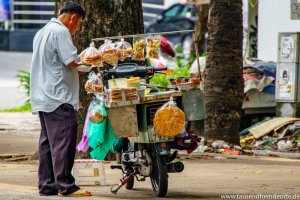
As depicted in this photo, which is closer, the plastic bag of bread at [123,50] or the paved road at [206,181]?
the plastic bag of bread at [123,50]

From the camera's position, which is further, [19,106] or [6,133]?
[19,106]

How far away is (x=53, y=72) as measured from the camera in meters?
9.09

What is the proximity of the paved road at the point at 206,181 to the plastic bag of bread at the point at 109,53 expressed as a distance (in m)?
1.25

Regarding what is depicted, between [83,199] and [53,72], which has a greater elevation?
[53,72]

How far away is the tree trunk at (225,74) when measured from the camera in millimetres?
14539

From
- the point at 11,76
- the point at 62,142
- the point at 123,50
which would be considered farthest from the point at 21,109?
the point at 62,142

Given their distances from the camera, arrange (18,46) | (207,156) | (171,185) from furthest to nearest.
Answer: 1. (18,46)
2. (207,156)
3. (171,185)

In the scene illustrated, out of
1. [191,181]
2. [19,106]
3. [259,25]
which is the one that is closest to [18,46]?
[19,106]

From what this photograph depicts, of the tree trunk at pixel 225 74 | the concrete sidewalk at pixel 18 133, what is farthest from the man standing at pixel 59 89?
the tree trunk at pixel 225 74

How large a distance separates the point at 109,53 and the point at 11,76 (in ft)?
68.7

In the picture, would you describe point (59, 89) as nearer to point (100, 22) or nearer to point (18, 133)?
point (100, 22)

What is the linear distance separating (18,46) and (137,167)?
29.9 meters

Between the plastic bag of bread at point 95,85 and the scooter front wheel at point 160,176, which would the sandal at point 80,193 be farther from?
the plastic bag of bread at point 95,85

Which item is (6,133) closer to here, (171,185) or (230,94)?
(230,94)
